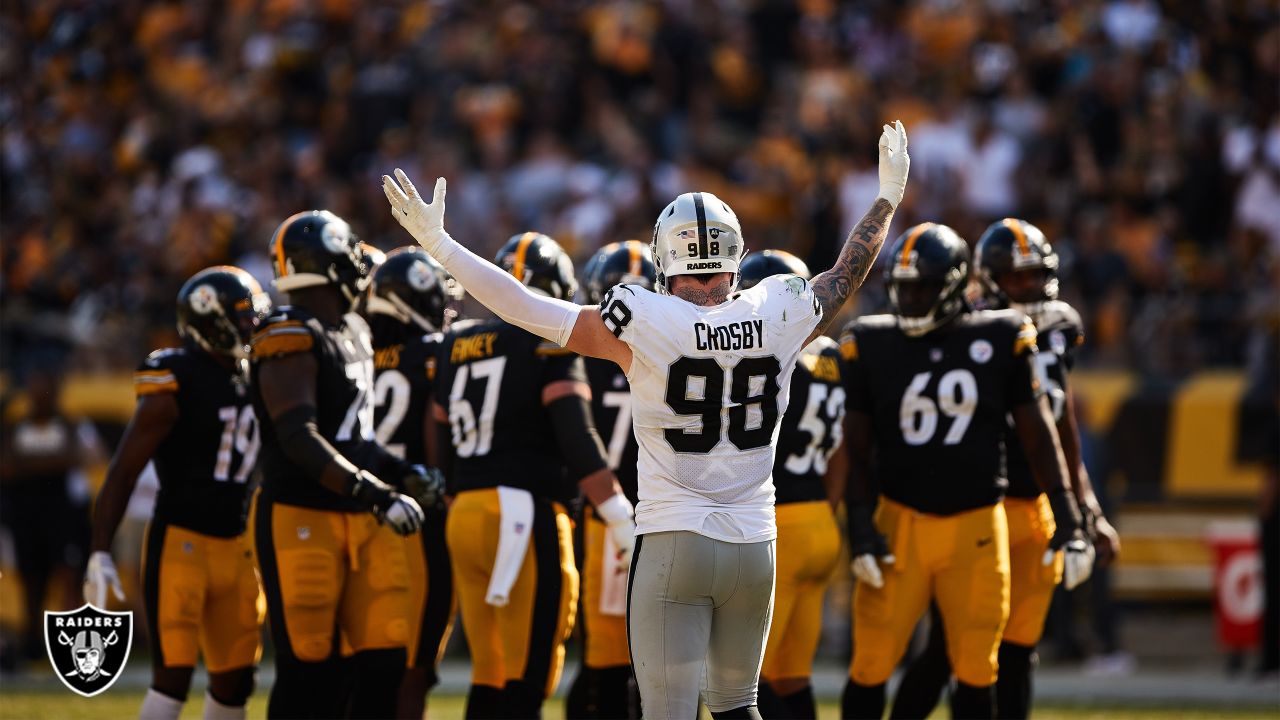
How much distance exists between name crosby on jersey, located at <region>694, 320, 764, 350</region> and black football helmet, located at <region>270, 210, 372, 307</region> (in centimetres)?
192

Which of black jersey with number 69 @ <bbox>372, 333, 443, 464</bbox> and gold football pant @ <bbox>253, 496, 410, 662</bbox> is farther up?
black jersey with number 69 @ <bbox>372, 333, 443, 464</bbox>

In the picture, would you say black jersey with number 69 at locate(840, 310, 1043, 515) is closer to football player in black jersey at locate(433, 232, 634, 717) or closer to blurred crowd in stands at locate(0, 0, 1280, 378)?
football player in black jersey at locate(433, 232, 634, 717)

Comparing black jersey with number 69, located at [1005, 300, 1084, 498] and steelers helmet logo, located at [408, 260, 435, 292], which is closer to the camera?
black jersey with number 69, located at [1005, 300, 1084, 498]

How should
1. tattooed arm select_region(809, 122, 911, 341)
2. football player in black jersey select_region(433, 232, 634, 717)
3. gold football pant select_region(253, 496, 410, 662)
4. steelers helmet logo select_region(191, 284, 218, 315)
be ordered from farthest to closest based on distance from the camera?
steelers helmet logo select_region(191, 284, 218, 315) → football player in black jersey select_region(433, 232, 634, 717) → gold football pant select_region(253, 496, 410, 662) → tattooed arm select_region(809, 122, 911, 341)

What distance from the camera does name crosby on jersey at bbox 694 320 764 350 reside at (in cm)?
507

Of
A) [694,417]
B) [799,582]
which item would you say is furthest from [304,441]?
[799,582]

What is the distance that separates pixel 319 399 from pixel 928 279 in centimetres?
242

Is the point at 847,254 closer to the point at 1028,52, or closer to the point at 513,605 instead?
the point at 513,605

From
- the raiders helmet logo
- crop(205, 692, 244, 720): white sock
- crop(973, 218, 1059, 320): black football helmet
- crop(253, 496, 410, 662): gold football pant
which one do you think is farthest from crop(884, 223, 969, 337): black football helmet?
the raiders helmet logo

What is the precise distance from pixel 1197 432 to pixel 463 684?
17.4ft

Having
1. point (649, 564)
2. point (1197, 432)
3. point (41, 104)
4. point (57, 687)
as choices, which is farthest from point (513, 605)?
point (41, 104)

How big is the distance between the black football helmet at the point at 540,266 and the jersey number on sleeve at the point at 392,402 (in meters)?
0.73

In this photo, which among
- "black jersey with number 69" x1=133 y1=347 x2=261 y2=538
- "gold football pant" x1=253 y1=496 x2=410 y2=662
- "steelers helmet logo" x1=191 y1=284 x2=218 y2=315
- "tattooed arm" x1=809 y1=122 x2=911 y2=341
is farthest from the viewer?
"steelers helmet logo" x1=191 y1=284 x2=218 y2=315

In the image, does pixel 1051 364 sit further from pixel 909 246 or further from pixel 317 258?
pixel 317 258
